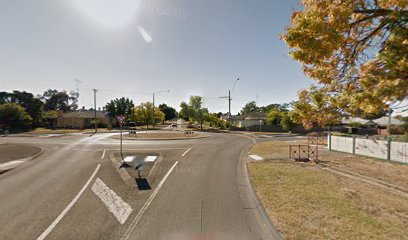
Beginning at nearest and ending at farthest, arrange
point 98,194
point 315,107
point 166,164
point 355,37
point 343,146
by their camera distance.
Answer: point 355,37
point 315,107
point 98,194
point 166,164
point 343,146

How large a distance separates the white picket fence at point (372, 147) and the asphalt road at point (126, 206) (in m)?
11.7

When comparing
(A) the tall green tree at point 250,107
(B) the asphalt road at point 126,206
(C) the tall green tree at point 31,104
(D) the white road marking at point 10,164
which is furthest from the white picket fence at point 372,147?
(A) the tall green tree at point 250,107

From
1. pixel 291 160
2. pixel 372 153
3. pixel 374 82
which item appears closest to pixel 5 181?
pixel 374 82

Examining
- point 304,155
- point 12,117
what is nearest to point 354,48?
point 304,155

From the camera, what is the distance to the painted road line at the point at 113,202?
5965mm

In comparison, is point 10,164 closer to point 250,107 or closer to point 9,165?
point 9,165

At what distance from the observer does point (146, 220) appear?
5668 millimetres

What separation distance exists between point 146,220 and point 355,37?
7732mm

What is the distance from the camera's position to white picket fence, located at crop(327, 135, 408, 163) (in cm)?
1369

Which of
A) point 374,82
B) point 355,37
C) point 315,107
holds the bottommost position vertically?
point 315,107

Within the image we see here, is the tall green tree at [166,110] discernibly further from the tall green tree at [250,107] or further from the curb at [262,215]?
the curb at [262,215]

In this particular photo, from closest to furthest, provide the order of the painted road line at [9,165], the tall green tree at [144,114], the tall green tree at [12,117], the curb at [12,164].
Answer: the curb at [12,164], the painted road line at [9,165], the tall green tree at [12,117], the tall green tree at [144,114]

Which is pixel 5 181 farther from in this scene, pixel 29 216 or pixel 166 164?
pixel 166 164

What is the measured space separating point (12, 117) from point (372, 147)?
67.0m
